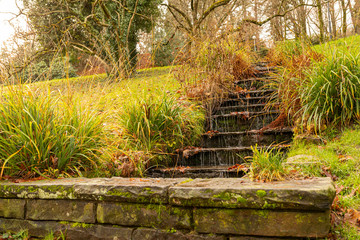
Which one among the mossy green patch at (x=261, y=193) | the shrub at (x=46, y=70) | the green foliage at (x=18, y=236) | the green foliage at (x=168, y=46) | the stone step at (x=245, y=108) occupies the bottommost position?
the green foliage at (x=18, y=236)

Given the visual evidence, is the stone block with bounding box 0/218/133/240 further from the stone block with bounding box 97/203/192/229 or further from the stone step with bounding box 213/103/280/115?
the stone step with bounding box 213/103/280/115

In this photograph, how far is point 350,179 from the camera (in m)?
2.46

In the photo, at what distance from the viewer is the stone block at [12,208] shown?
7.65ft

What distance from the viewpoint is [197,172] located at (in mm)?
3531

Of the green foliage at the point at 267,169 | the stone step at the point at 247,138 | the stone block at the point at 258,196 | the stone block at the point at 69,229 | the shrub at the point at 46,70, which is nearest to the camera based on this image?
the stone block at the point at 258,196

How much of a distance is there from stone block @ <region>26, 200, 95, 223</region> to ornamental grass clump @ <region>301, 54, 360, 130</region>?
283cm

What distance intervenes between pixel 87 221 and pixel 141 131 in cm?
175

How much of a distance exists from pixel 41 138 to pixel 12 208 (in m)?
0.63

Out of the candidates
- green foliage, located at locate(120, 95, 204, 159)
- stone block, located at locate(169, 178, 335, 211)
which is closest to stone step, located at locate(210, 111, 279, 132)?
green foliage, located at locate(120, 95, 204, 159)

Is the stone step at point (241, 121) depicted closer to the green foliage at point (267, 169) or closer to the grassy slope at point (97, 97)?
the grassy slope at point (97, 97)

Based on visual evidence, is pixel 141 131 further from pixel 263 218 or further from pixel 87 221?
pixel 263 218

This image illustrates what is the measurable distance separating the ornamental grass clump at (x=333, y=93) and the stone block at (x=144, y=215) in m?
2.40

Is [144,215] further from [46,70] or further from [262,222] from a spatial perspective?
[46,70]

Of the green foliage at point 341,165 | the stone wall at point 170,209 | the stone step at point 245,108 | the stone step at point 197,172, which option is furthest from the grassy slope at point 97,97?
the green foliage at point 341,165
